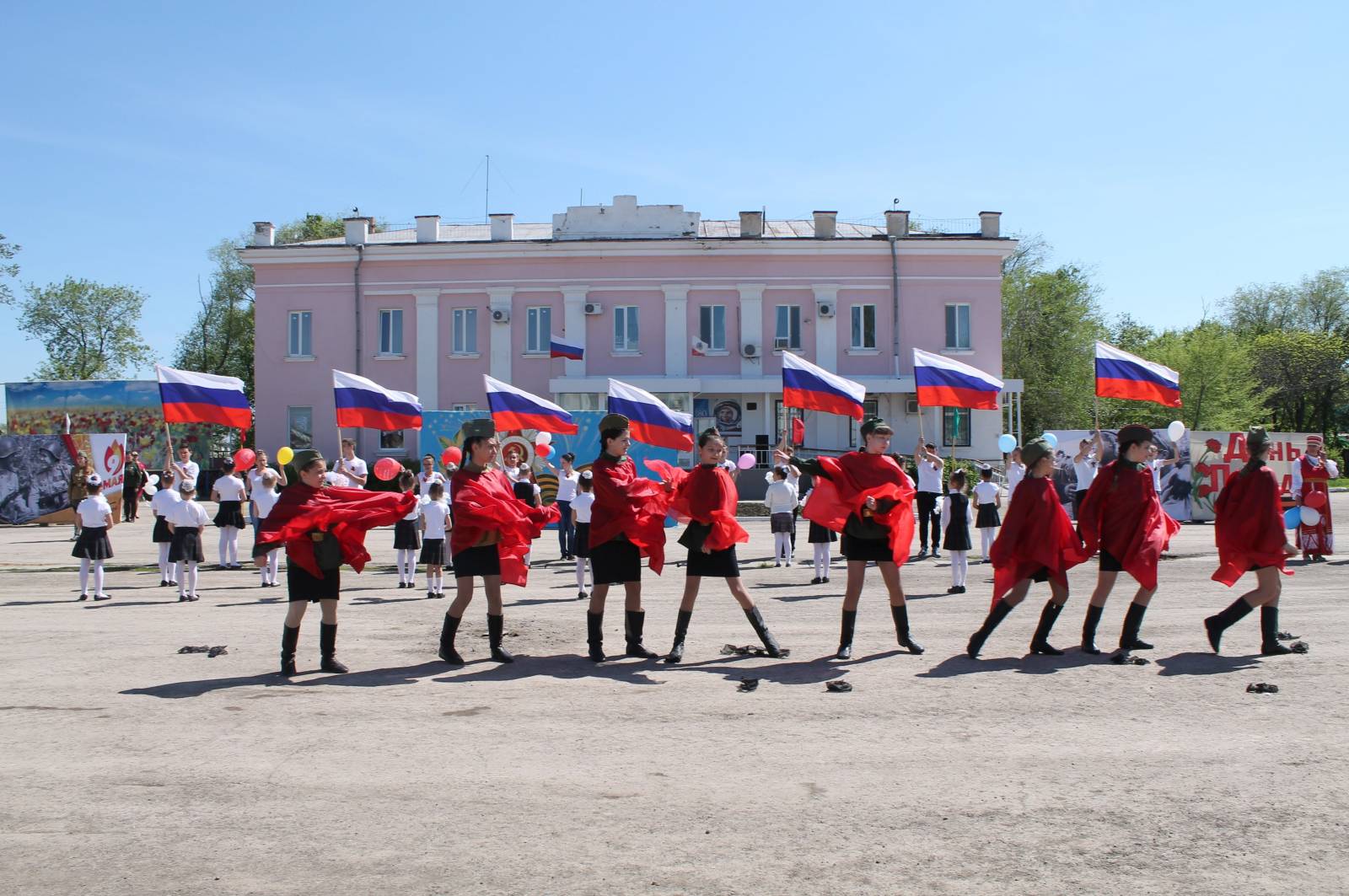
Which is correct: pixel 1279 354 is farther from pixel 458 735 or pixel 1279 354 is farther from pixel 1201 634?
pixel 458 735

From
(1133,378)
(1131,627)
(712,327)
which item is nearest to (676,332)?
(712,327)

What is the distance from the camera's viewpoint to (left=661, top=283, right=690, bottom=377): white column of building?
4022cm

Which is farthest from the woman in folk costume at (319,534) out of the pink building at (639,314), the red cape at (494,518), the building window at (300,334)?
the building window at (300,334)

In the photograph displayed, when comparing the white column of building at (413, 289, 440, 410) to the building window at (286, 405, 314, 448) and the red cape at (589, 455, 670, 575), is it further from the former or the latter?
the red cape at (589, 455, 670, 575)

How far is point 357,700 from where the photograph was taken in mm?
7895

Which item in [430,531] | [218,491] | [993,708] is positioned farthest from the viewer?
[218,491]

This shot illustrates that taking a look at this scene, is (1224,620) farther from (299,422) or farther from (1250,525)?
(299,422)

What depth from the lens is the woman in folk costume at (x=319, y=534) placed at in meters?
8.59

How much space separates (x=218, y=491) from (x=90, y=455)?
49.7ft

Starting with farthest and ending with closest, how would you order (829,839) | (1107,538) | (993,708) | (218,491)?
(218,491) → (1107,538) → (993,708) → (829,839)

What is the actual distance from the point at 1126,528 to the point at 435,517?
8.54 m

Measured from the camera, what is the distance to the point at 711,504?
923 centimetres

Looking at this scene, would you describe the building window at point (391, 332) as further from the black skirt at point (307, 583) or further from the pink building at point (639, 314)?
the black skirt at point (307, 583)

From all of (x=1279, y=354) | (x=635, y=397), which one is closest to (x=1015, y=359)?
(x=1279, y=354)
